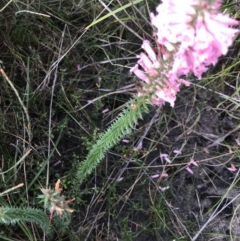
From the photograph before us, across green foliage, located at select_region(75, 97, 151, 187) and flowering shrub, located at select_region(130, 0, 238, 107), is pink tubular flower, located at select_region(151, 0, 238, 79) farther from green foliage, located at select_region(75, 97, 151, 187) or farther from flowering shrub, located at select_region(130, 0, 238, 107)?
green foliage, located at select_region(75, 97, 151, 187)

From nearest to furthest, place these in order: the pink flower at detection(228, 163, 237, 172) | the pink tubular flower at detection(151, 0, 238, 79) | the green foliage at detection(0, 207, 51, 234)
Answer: the pink tubular flower at detection(151, 0, 238, 79) < the green foliage at detection(0, 207, 51, 234) < the pink flower at detection(228, 163, 237, 172)

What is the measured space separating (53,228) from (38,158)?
0.84 feet

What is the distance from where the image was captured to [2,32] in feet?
5.54

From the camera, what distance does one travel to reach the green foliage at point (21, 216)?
3.52ft

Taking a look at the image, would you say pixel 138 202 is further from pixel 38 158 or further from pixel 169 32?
pixel 169 32

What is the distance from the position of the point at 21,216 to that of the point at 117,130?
31cm

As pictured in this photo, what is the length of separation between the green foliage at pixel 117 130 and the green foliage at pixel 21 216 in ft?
0.64

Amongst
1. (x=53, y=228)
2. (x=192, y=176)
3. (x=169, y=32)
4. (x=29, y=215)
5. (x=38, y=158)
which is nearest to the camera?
(x=169, y=32)

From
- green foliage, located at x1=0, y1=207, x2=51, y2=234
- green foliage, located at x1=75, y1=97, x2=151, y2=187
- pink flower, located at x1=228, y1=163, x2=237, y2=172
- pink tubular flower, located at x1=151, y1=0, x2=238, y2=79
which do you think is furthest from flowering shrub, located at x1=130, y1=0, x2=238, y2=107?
pink flower, located at x1=228, y1=163, x2=237, y2=172

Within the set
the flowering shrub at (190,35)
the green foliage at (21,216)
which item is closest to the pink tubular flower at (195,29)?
the flowering shrub at (190,35)

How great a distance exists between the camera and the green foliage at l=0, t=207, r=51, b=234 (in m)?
1.07

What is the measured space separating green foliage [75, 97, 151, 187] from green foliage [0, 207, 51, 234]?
194mm

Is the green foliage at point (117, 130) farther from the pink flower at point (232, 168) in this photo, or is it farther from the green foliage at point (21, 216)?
the pink flower at point (232, 168)

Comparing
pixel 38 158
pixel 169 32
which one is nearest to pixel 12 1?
pixel 38 158
